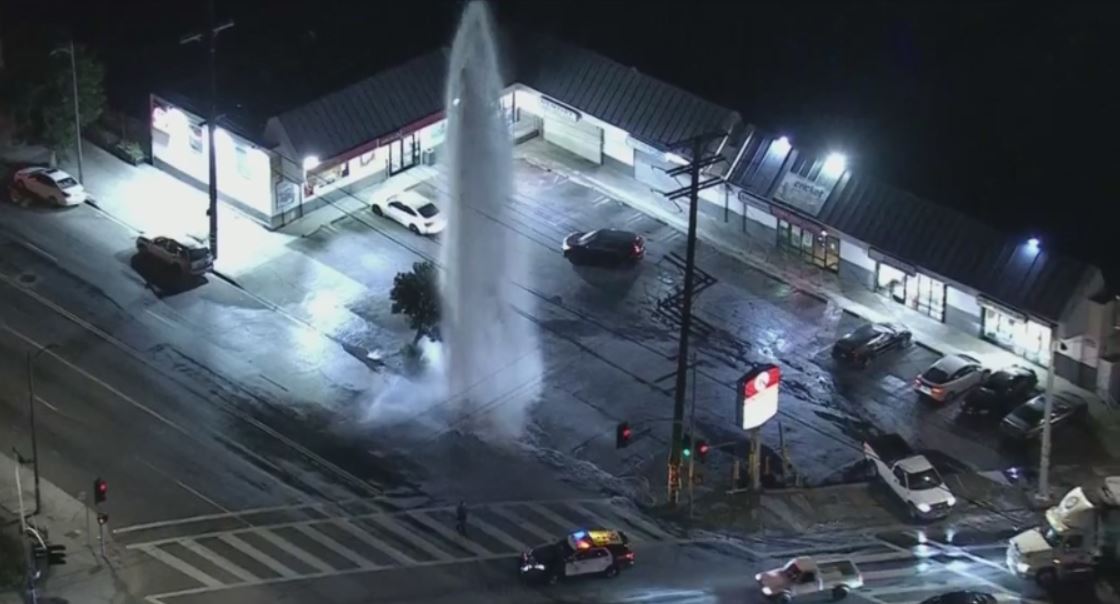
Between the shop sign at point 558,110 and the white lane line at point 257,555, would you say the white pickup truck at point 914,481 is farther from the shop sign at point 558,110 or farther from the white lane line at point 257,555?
the shop sign at point 558,110

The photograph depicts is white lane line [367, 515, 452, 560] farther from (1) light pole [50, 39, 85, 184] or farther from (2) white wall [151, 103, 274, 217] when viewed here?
(1) light pole [50, 39, 85, 184]

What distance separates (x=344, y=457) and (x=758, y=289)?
23.0 m

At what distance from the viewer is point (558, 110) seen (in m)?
113

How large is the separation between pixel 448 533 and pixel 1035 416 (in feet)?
82.6

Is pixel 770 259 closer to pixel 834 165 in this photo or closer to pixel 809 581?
pixel 834 165

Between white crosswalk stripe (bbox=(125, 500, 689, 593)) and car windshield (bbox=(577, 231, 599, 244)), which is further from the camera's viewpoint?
car windshield (bbox=(577, 231, 599, 244))

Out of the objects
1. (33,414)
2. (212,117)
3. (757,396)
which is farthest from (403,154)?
(757,396)

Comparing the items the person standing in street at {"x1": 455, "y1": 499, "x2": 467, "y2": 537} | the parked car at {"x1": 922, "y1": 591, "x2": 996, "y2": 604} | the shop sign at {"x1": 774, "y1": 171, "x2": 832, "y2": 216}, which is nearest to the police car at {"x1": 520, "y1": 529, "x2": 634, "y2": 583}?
the person standing in street at {"x1": 455, "y1": 499, "x2": 467, "y2": 537}

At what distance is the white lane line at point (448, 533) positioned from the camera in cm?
8725

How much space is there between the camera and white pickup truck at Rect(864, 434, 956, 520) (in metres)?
89.4

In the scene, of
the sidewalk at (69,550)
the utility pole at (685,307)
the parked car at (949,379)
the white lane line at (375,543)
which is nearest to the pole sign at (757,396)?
the utility pole at (685,307)

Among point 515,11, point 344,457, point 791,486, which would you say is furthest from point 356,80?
point 791,486

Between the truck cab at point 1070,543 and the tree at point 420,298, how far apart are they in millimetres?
26756

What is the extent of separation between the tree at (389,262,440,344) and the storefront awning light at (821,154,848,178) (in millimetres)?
19207
